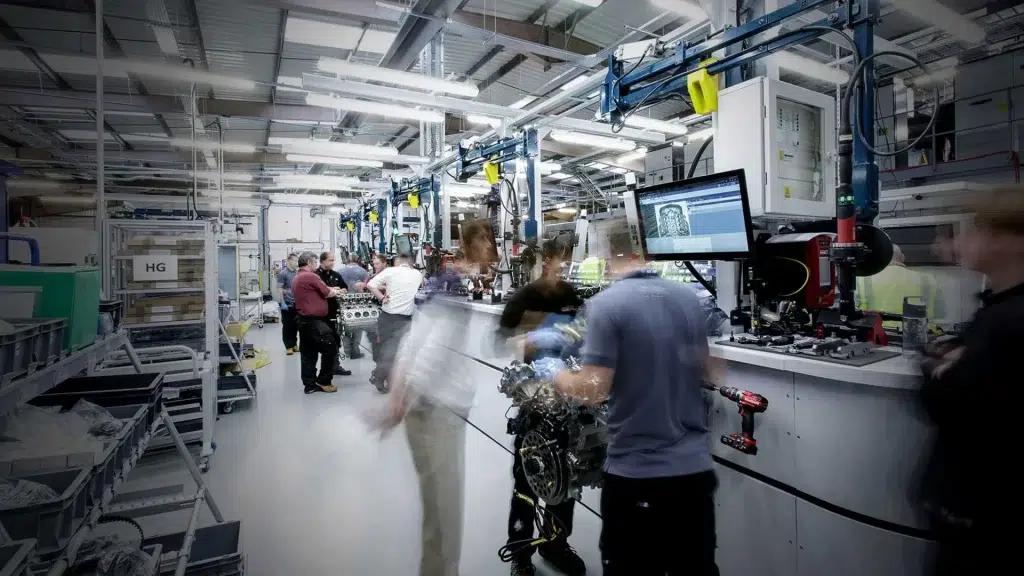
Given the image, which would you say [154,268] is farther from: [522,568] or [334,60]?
[522,568]

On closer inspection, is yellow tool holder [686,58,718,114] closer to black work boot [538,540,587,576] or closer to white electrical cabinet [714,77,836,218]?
white electrical cabinet [714,77,836,218]

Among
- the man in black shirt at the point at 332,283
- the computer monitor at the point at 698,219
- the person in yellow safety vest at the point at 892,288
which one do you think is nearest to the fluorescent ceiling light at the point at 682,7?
the computer monitor at the point at 698,219

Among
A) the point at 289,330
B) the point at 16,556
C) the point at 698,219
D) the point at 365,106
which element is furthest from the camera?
the point at 289,330

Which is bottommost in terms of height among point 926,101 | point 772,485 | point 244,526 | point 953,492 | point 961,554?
point 244,526

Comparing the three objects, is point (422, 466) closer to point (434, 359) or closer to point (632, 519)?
point (434, 359)

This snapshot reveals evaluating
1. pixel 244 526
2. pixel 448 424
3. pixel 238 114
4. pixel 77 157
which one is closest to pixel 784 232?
pixel 448 424

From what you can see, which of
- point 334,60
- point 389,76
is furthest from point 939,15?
point 334,60

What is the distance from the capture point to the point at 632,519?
1.66m

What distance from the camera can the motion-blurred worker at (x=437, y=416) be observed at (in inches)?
89.5

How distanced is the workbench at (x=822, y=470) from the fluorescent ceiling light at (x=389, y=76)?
2591 mm

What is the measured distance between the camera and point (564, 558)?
268 cm

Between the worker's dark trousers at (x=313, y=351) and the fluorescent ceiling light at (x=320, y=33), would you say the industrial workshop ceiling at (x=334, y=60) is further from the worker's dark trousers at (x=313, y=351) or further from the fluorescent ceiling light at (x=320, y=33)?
the worker's dark trousers at (x=313, y=351)

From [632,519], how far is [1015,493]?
0.95 metres

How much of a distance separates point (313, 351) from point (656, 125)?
4.93 metres
